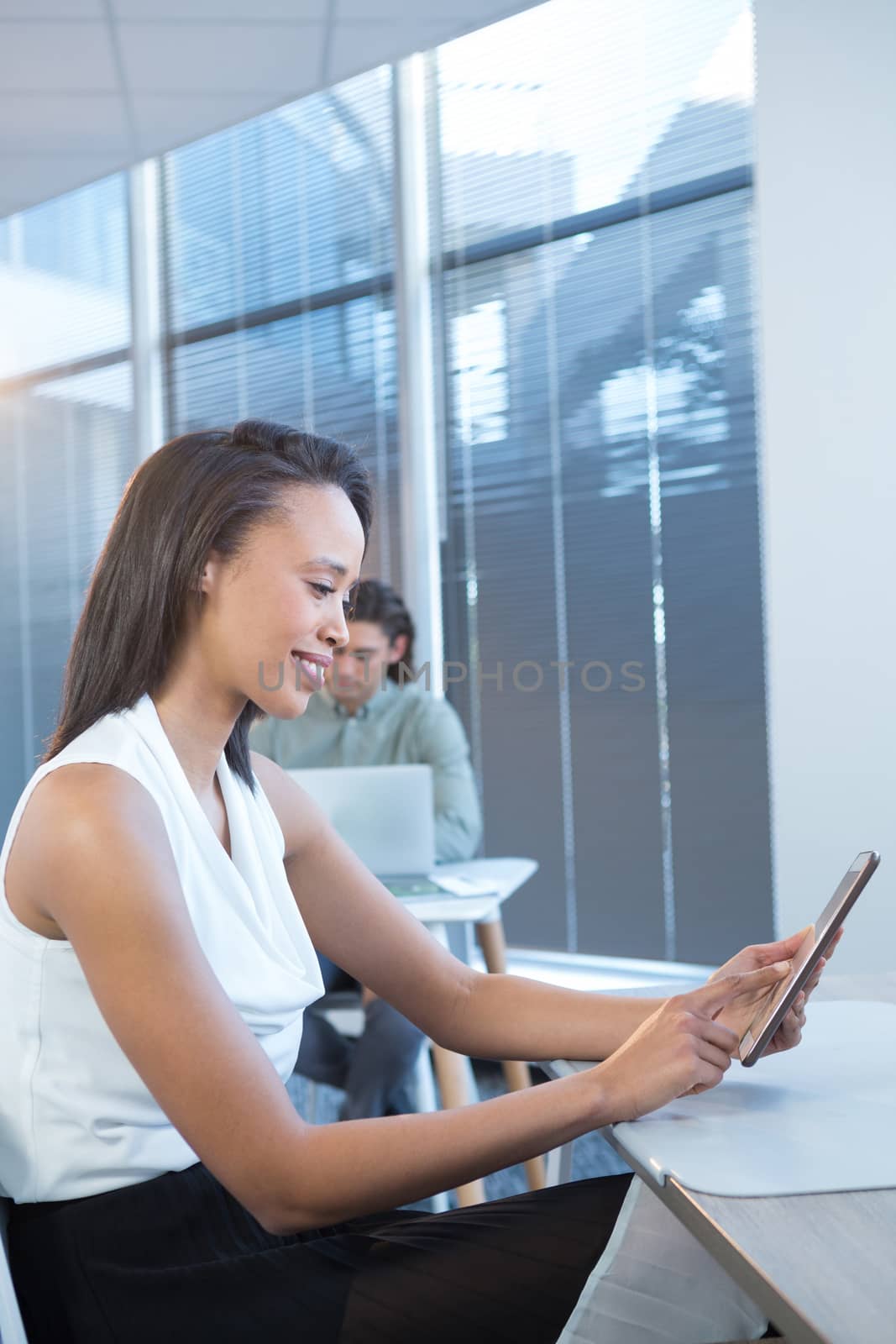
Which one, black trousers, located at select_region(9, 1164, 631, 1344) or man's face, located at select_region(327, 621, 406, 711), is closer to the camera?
black trousers, located at select_region(9, 1164, 631, 1344)

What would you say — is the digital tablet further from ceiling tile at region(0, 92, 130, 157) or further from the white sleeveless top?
ceiling tile at region(0, 92, 130, 157)

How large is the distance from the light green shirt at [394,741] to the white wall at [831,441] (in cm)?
82

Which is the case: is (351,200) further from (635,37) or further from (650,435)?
(650,435)

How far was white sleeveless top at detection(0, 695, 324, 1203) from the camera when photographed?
914mm

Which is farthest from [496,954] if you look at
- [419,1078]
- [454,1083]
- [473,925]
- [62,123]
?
[62,123]

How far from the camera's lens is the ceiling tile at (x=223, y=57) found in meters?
2.55

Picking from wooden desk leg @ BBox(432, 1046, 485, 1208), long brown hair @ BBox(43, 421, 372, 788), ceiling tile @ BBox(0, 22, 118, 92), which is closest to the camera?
long brown hair @ BBox(43, 421, 372, 788)

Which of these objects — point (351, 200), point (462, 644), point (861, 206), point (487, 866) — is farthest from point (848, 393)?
point (351, 200)

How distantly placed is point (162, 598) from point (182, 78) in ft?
7.36

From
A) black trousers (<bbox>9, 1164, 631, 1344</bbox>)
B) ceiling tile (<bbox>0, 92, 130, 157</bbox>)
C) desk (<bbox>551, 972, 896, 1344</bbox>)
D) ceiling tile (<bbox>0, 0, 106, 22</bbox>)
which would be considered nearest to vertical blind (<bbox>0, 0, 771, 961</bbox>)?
ceiling tile (<bbox>0, 92, 130, 157</bbox>)

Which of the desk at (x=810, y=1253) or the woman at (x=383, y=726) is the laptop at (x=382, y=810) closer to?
the woman at (x=383, y=726)

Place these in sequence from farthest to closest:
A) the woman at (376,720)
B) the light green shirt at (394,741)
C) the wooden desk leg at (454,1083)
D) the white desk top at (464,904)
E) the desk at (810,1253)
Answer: the woman at (376,720) < the light green shirt at (394,741) < the wooden desk leg at (454,1083) < the white desk top at (464,904) < the desk at (810,1253)

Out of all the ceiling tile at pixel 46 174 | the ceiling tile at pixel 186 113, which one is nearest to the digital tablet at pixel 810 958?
the ceiling tile at pixel 186 113

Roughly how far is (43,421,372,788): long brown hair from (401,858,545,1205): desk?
0.64 meters
